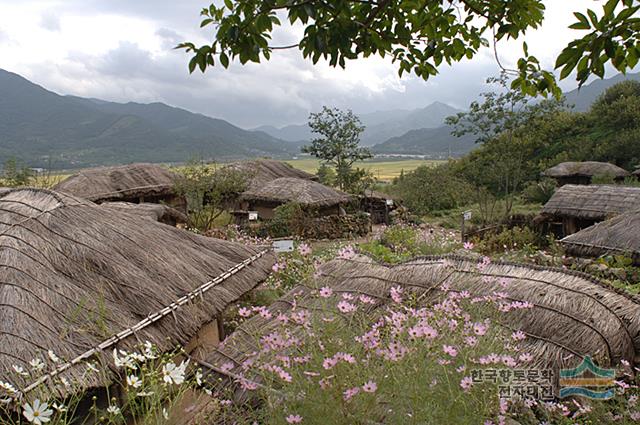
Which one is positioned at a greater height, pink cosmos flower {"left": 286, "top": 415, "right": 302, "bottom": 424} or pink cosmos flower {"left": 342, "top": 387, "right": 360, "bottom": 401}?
pink cosmos flower {"left": 342, "top": 387, "right": 360, "bottom": 401}

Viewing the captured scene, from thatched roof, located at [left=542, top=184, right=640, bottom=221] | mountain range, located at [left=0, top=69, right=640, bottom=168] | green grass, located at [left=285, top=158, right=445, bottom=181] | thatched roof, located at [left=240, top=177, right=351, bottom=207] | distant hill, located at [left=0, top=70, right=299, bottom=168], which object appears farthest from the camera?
mountain range, located at [left=0, top=69, right=640, bottom=168]

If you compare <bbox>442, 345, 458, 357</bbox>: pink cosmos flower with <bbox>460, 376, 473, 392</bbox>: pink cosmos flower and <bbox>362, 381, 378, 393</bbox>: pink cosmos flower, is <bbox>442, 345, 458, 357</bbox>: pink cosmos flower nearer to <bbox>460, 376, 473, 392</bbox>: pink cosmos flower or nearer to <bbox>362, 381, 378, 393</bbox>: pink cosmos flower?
<bbox>460, 376, 473, 392</bbox>: pink cosmos flower

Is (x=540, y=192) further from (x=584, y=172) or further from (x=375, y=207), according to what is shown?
(x=375, y=207)

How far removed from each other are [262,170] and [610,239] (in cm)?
1690

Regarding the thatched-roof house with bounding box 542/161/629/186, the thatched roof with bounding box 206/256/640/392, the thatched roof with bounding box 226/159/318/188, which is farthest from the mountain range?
the thatched roof with bounding box 206/256/640/392

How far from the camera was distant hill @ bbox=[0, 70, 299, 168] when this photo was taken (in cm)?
7488

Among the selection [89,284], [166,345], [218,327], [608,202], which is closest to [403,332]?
[166,345]

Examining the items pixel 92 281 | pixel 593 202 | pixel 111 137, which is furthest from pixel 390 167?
pixel 92 281

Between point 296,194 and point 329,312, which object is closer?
point 329,312

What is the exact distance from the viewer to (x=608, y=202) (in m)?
12.7

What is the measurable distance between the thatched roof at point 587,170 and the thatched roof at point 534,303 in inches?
879

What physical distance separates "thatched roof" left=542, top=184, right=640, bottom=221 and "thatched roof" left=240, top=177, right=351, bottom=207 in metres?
7.48

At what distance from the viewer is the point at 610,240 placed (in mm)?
9039

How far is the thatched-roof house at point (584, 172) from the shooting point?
22.3 m
